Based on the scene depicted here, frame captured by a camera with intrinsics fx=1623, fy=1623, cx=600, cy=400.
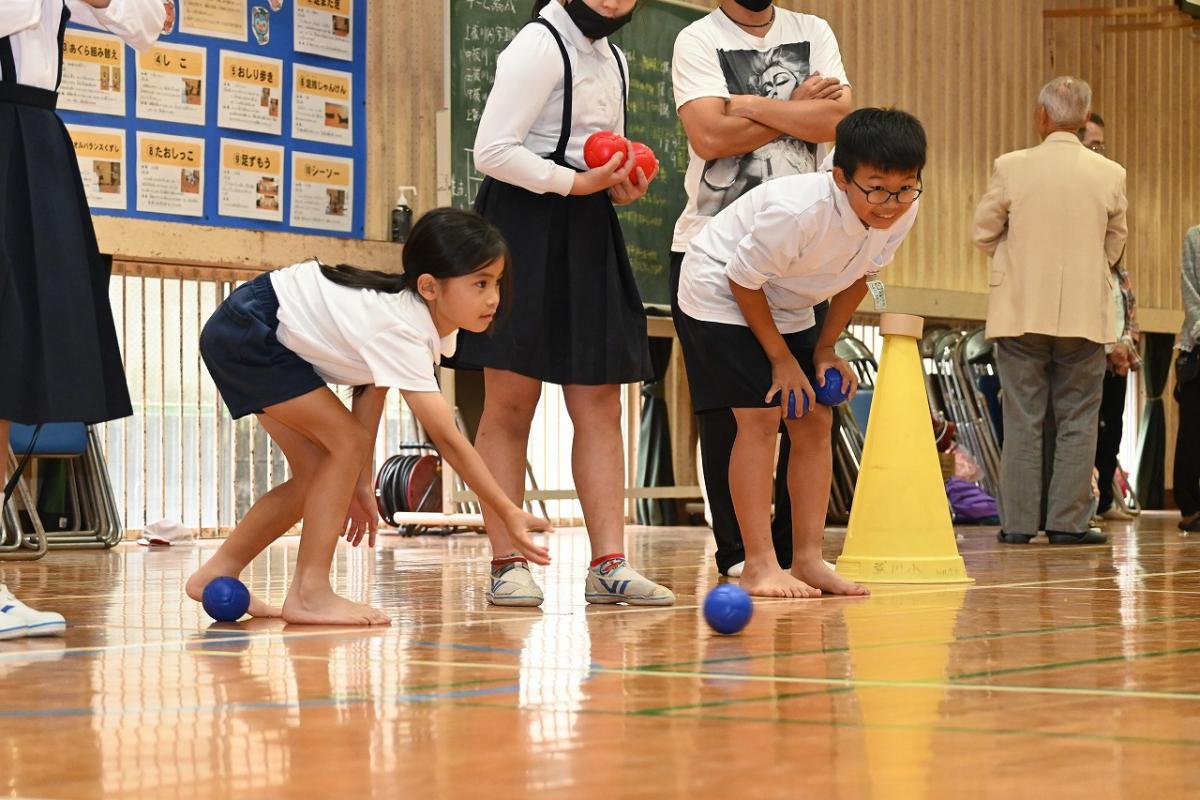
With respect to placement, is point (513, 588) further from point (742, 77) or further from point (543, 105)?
point (742, 77)

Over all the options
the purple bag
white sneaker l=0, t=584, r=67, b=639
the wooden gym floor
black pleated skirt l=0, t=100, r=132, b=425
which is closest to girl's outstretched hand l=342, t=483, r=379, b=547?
the wooden gym floor

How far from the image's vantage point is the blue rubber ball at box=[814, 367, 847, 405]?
327cm

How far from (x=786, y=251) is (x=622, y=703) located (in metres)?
1.61

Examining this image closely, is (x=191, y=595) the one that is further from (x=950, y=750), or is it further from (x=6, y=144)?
(x=950, y=750)

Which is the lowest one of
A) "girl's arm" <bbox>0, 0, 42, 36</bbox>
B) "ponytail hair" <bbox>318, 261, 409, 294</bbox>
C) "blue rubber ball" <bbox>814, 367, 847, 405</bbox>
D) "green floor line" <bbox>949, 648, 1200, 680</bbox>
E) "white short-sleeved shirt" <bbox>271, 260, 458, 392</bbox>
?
"green floor line" <bbox>949, 648, 1200, 680</bbox>

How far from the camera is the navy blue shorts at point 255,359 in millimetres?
2768

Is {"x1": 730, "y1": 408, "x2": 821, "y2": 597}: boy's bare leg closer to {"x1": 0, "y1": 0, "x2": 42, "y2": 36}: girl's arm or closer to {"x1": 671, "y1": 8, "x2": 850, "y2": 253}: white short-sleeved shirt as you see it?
{"x1": 671, "y1": 8, "x2": 850, "y2": 253}: white short-sleeved shirt

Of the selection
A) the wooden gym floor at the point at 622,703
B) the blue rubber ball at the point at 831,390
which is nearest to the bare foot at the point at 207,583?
the wooden gym floor at the point at 622,703

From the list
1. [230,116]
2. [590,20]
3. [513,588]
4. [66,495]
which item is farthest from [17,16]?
[230,116]

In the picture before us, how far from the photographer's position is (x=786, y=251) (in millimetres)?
3076

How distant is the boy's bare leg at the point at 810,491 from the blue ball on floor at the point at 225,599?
1.14 meters

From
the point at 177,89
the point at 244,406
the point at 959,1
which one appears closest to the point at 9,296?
the point at 244,406

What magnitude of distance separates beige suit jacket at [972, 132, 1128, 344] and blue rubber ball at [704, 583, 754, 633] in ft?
12.0

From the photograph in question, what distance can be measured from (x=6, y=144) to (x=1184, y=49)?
10.7m
